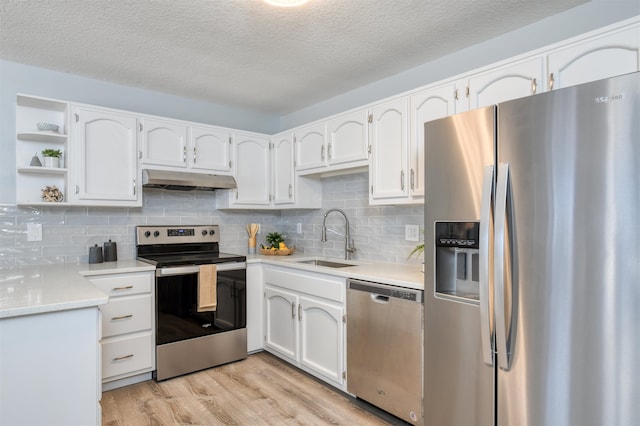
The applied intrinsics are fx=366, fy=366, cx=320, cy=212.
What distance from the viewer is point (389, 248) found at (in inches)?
119

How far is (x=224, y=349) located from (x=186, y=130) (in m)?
1.96

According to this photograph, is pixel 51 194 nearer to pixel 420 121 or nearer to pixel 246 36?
pixel 246 36

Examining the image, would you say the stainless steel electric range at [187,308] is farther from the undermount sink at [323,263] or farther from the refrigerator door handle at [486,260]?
A: the refrigerator door handle at [486,260]

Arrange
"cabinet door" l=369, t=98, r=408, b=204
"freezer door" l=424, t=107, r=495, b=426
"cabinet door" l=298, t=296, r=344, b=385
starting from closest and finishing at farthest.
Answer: "freezer door" l=424, t=107, r=495, b=426 < "cabinet door" l=369, t=98, r=408, b=204 < "cabinet door" l=298, t=296, r=344, b=385

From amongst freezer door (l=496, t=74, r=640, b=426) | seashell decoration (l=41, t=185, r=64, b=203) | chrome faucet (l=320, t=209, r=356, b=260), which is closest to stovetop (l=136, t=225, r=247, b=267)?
seashell decoration (l=41, t=185, r=64, b=203)

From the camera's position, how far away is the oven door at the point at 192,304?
2.84 m

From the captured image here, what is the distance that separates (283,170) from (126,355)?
207cm

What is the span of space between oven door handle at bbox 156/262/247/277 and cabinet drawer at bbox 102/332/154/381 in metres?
0.48

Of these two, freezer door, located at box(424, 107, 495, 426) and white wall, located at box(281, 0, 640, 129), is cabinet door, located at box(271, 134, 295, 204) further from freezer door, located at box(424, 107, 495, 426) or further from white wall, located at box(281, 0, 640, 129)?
freezer door, located at box(424, 107, 495, 426)

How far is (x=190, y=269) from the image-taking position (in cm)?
294

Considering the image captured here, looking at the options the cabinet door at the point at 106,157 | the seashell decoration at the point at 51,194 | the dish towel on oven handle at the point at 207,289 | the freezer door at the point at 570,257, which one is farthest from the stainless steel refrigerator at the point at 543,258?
the seashell decoration at the point at 51,194

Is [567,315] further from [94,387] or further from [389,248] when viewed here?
[94,387]

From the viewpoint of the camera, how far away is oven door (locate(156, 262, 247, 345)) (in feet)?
9.32

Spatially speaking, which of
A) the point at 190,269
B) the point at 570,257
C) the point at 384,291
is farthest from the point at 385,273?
the point at 190,269
